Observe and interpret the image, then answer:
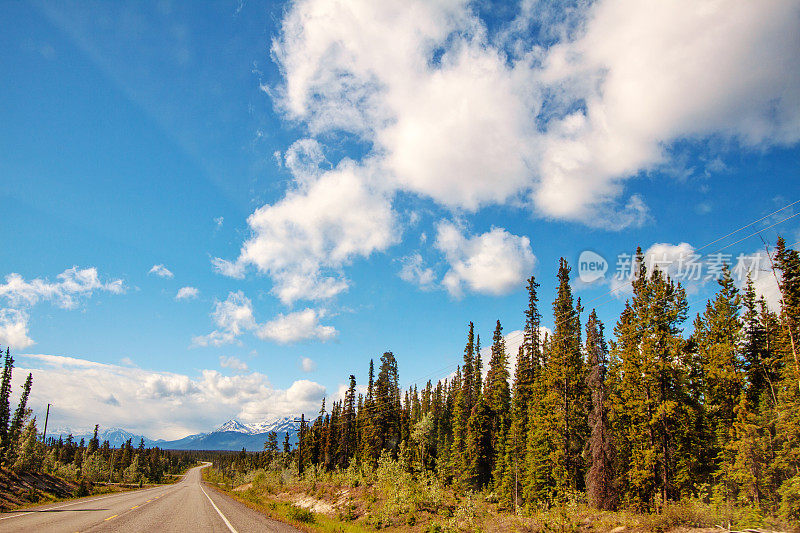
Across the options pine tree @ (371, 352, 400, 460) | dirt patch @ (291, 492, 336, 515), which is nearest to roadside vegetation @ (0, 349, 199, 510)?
dirt patch @ (291, 492, 336, 515)

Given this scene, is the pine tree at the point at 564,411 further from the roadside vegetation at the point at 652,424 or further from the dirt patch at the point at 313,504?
the dirt patch at the point at 313,504

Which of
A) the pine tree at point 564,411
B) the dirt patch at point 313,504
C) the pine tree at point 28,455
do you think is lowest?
the dirt patch at point 313,504

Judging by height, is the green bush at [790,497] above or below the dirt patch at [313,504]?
above

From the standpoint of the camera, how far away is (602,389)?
3048cm

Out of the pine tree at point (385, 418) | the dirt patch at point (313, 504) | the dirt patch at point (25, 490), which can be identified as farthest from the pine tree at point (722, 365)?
the dirt patch at point (25, 490)

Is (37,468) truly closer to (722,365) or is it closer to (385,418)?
(385,418)

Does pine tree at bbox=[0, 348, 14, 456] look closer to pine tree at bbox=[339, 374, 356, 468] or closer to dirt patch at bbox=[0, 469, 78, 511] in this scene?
dirt patch at bbox=[0, 469, 78, 511]

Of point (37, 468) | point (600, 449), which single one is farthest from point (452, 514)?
point (37, 468)

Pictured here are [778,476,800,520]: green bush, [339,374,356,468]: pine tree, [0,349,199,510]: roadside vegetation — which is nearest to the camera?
[778,476,800,520]: green bush

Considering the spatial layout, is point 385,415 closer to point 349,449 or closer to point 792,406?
point 349,449

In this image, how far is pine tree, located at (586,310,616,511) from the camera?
94.9 feet

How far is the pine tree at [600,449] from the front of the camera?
94.9 feet

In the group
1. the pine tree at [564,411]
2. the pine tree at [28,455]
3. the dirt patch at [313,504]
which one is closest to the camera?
the pine tree at [564,411]

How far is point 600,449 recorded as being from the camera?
2959 cm
